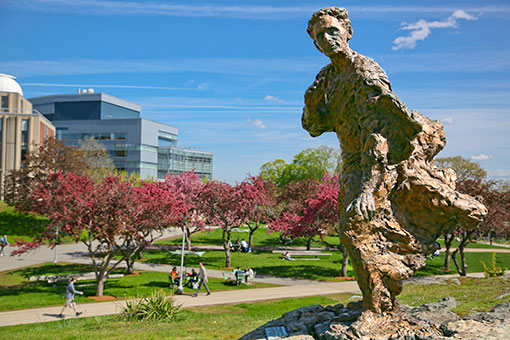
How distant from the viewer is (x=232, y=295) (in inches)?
677

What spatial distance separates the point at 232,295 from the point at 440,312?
10428mm

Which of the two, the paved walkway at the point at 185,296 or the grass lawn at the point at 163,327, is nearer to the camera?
the grass lawn at the point at 163,327

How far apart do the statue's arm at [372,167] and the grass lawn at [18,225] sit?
3130 cm

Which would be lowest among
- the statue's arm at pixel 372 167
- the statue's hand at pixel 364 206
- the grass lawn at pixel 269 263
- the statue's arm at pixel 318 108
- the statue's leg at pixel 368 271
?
the grass lawn at pixel 269 263

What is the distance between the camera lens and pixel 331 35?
7.02 m

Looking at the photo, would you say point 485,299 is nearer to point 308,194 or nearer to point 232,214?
point 232,214

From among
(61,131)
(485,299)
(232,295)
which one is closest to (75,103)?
(61,131)

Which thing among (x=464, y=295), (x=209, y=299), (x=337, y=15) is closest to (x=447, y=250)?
(x=464, y=295)

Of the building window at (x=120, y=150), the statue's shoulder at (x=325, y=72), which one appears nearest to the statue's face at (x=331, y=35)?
the statue's shoulder at (x=325, y=72)

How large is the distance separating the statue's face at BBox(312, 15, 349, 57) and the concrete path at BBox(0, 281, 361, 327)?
951 cm

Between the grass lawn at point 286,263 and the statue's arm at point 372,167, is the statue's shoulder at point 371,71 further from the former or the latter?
the grass lawn at point 286,263

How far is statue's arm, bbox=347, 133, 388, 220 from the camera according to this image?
20.7ft

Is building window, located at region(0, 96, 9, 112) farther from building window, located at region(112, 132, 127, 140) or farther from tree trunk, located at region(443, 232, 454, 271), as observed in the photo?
tree trunk, located at region(443, 232, 454, 271)

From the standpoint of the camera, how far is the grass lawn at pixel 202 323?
982 cm
